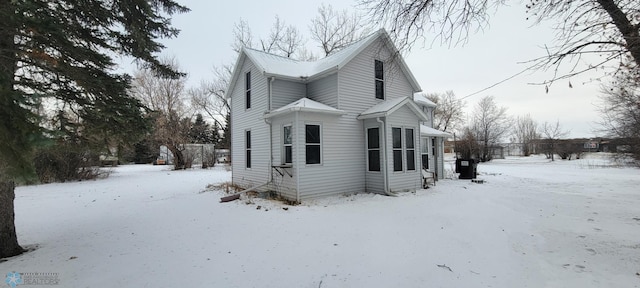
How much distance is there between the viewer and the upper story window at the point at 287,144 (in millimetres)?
8859

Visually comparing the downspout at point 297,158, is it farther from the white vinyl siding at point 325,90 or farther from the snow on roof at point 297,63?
the snow on roof at point 297,63

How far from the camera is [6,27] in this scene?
315 centimetres

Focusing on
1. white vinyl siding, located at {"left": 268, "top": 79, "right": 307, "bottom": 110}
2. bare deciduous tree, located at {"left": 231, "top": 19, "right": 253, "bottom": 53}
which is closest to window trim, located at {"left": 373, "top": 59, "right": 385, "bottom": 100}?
white vinyl siding, located at {"left": 268, "top": 79, "right": 307, "bottom": 110}

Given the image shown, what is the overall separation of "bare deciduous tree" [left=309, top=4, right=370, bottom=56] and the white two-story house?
1054 centimetres

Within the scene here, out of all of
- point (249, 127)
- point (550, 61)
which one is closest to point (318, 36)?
point (249, 127)

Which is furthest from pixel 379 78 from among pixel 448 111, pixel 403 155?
pixel 448 111

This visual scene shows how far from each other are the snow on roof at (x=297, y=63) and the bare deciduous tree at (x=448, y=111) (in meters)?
30.5

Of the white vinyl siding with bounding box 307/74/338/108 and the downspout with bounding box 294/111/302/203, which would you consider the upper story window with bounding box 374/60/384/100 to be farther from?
the downspout with bounding box 294/111/302/203

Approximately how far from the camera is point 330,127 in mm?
9016

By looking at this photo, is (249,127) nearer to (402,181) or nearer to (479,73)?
(402,181)

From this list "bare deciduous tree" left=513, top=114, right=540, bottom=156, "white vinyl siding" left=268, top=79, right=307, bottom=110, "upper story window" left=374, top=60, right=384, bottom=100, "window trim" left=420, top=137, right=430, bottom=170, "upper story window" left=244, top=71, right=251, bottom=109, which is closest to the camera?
"white vinyl siding" left=268, top=79, right=307, bottom=110

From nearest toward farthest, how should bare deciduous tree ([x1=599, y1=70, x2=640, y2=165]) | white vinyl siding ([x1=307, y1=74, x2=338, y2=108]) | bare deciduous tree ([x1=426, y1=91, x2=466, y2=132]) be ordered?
white vinyl siding ([x1=307, y1=74, x2=338, y2=108]) → bare deciduous tree ([x1=599, y1=70, x2=640, y2=165]) → bare deciduous tree ([x1=426, y1=91, x2=466, y2=132])

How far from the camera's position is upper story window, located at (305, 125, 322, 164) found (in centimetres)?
856

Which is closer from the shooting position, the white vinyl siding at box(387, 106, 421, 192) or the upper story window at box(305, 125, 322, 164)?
the upper story window at box(305, 125, 322, 164)
